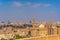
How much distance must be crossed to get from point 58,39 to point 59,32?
0.67 ft

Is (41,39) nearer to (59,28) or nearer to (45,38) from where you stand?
(45,38)

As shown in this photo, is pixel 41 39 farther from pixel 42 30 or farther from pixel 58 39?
pixel 42 30

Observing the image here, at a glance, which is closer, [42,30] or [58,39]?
[58,39]

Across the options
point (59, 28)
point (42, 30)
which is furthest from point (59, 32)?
point (42, 30)

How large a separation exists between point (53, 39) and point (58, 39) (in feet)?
0.47

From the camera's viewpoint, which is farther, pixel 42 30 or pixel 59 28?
pixel 42 30

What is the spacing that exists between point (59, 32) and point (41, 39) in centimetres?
51

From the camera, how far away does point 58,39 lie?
20.9 feet

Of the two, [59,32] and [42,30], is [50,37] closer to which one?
→ [59,32]

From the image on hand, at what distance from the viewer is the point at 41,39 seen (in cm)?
634

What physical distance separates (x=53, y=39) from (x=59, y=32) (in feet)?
0.77

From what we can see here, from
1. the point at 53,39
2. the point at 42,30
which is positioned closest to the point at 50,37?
the point at 53,39

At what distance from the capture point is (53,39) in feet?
21.2

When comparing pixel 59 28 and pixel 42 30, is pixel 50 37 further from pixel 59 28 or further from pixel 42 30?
pixel 42 30
